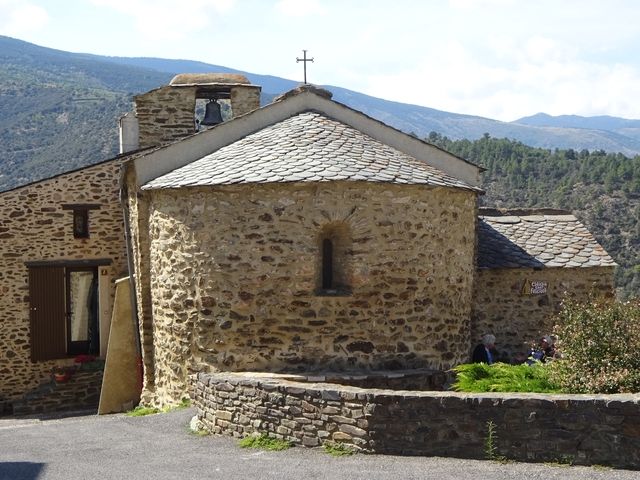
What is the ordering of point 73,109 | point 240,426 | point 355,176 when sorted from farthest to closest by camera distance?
point 73,109 < point 355,176 < point 240,426

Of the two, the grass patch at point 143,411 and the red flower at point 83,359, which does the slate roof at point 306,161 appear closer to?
the grass patch at point 143,411

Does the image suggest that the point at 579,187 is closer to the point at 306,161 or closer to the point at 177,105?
the point at 177,105

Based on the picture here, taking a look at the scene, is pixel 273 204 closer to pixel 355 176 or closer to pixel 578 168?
pixel 355 176

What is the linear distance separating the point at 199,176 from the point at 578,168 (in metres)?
34.4

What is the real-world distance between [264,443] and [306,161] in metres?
4.50

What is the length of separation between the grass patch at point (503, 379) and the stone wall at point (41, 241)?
9551 millimetres

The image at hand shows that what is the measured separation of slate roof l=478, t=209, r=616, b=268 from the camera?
15.4 m

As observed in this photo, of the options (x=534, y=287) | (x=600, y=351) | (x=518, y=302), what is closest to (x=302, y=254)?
(x=600, y=351)

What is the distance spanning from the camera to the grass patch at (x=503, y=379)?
9430 millimetres

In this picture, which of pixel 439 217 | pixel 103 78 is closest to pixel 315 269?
pixel 439 217

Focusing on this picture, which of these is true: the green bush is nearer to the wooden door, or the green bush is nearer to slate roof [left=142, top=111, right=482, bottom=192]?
A: slate roof [left=142, top=111, right=482, bottom=192]

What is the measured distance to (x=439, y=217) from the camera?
1295 centimetres

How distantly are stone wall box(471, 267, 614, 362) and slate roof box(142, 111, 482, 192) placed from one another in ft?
7.10

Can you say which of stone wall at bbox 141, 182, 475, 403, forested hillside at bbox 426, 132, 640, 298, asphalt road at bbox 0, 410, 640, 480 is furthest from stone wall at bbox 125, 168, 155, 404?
forested hillside at bbox 426, 132, 640, 298
